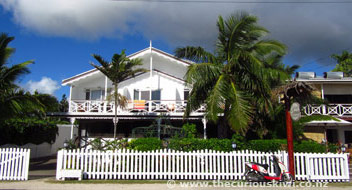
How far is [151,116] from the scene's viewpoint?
16.0 metres

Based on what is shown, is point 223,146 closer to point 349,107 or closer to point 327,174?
point 327,174

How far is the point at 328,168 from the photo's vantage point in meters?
9.26

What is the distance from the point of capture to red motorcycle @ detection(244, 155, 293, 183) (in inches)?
335

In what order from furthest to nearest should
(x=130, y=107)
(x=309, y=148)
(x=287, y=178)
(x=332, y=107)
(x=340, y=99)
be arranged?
(x=340, y=99) → (x=332, y=107) → (x=130, y=107) → (x=309, y=148) → (x=287, y=178)

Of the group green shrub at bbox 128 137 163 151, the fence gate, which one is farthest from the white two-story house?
the fence gate

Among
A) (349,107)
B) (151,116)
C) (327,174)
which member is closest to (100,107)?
(151,116)

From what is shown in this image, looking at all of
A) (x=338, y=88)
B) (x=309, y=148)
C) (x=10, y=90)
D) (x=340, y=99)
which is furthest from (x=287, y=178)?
(x=340, y=99)

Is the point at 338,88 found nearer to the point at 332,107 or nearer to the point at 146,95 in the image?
the point at 332,107

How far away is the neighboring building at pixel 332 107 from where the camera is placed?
16.7 meters

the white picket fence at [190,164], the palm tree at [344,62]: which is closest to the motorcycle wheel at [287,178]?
the white picket fence at [190,164]

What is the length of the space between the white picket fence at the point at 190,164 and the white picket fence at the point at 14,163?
3.84 ft

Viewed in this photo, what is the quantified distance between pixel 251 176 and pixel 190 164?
222 cm

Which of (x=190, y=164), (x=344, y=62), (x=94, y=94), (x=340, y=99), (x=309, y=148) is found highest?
(x=344, y=62)

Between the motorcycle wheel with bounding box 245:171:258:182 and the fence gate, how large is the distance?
2185mm
